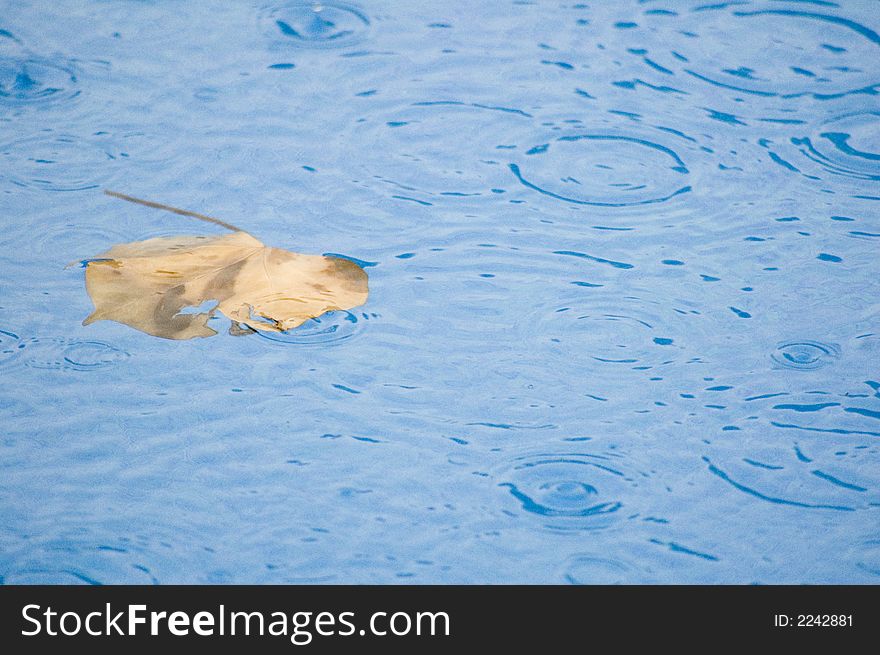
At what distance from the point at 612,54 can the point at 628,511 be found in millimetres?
1572

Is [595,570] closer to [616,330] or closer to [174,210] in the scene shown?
[616,330]

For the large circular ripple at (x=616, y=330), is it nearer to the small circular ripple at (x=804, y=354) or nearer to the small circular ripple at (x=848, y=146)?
the small circular ripple at (x=804, y=354)

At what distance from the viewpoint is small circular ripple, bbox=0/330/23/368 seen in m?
1.68

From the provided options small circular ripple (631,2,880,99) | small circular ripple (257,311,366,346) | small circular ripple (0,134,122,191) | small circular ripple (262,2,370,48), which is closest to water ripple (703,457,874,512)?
small circular ripple (257,311,366,346)

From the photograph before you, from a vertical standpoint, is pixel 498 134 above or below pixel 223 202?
above

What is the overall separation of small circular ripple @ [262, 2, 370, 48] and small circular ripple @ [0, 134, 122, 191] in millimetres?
672

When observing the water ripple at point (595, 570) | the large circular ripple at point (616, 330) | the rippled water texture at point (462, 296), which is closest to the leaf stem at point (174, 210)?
the rippled water texture at point (462, 296)

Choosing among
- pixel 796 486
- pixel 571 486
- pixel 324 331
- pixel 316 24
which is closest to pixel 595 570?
pixel 571 486

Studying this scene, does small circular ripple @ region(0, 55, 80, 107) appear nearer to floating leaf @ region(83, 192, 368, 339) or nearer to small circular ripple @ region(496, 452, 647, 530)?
floating leaf @ region(83, 192, 368, 339)

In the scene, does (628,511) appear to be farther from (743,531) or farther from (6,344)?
(6,344)

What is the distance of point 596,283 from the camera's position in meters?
1.90

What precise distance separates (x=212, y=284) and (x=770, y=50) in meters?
1.68

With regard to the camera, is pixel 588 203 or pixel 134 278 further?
pixel 588 203

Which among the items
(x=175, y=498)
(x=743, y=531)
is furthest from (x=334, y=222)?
(x=743, y=531)
